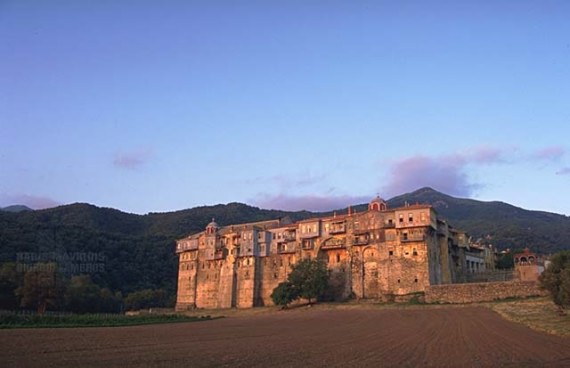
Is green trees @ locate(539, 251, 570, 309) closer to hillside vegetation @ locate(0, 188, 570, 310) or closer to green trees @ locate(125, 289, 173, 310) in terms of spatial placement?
hillside vegetation @ locate(0, 188, 570, 310)

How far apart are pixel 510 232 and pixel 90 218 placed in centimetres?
10561

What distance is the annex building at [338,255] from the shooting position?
7294 centimetres

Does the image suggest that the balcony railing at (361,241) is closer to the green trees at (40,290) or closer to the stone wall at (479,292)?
the stone wall at (479,292)

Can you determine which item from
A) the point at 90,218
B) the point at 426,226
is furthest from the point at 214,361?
the point at 90,218

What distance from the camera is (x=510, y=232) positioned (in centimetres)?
13462

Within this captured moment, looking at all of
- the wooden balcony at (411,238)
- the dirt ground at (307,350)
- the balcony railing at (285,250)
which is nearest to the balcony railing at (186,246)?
the balcony railing at (285,250)

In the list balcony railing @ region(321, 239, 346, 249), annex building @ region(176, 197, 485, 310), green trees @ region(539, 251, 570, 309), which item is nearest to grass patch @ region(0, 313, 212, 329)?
green trees @ region(539, 251, 570, 309)

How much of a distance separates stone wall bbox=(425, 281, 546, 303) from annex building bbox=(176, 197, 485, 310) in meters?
5.19

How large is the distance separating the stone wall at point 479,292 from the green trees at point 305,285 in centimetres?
1462

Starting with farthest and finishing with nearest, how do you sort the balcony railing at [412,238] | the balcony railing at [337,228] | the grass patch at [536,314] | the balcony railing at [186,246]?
1. the balcony railing at [186,246]
2. the balcony railing at [337,228]
3. the balcony railing at [412,238]
4. the grass patch at [536,314]

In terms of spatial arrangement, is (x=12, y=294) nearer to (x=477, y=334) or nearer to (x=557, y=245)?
(x=477, y=334)

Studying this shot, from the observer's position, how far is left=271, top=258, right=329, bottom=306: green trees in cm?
7338

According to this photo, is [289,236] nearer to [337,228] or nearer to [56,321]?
[337,228]

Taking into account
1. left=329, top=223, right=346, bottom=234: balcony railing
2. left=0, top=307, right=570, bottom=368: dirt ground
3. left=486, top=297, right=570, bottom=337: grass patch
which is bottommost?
left=0, top=307, right=570, bottom=368: dirt ground
